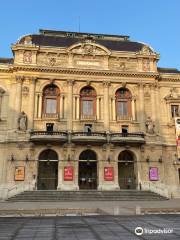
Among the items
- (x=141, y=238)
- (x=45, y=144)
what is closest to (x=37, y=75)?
(x=45, y=144)

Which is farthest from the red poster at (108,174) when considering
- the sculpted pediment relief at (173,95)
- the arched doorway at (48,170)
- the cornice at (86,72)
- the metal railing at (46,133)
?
the sculpted pediment relief at (173,95)

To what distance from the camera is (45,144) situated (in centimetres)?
3500

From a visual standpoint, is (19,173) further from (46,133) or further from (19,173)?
(46,133)

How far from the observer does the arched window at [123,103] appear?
127 feet

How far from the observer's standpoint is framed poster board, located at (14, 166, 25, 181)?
33.6 m

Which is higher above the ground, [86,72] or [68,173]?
[86,72]

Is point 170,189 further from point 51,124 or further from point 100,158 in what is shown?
point 51,124

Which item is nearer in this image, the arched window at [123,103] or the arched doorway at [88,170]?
the arched doorway at [88,170]

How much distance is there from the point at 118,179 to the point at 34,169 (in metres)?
10.7

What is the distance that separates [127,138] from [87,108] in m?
7.15

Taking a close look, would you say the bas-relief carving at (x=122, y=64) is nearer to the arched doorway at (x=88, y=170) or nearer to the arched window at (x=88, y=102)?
the arched window at (x=88, y=102)

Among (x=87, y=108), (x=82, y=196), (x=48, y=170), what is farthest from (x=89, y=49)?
(x=82, y=196)

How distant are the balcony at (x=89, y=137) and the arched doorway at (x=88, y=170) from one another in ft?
6.72

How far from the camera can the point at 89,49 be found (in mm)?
39656
